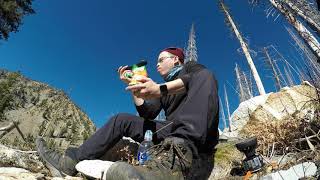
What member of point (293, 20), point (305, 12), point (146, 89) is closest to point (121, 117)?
point (146, 89)

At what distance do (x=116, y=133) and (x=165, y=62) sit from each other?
1062 millimetres

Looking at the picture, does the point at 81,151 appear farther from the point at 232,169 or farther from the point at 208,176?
the point at 232,169

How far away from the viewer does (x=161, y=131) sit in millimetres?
3684

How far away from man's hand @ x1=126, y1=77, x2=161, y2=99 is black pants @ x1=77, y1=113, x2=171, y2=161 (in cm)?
84

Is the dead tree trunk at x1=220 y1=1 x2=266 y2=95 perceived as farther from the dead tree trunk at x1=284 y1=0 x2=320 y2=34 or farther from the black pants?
the black pants

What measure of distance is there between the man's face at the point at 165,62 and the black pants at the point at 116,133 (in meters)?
0.71

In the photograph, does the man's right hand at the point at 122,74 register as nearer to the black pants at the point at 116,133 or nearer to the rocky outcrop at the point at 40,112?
the black pants at the point at 116,133

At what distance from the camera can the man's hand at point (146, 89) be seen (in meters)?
2.81

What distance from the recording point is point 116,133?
387 cm

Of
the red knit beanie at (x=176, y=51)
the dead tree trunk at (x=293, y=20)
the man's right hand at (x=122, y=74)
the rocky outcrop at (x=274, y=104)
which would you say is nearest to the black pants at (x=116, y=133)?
the man's right hand at (x=122, y=74)

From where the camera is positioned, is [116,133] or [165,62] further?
[165,62]

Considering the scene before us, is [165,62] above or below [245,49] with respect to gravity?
below

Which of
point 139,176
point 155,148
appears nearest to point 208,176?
point 155,148

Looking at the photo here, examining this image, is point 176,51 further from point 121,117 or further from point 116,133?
point 116,133
